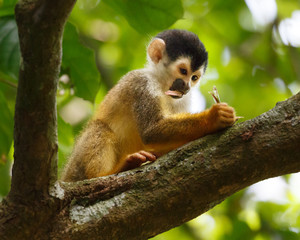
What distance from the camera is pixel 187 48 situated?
5.23m

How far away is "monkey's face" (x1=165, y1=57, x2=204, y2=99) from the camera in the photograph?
16.3 ft

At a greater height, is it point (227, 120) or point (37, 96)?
point (37, 96)

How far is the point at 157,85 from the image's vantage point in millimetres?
5051

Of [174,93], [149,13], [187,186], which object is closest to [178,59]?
[174,93]

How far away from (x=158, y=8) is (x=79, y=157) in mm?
1678

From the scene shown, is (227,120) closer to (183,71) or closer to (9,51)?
(183,71)

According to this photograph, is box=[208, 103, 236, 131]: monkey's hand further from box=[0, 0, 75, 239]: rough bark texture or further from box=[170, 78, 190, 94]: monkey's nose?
box=[0, 0, 75, 239]: rough bark texture

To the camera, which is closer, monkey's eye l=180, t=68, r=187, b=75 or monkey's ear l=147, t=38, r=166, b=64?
monkey's eye l=180, t=68, r=187, b=75

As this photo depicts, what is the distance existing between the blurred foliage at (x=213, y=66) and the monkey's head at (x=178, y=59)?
0.30m

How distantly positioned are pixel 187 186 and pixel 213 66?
5559 mm

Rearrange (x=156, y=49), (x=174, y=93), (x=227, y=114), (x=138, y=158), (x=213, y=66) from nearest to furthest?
(x=227, y=114), (x=138, y=158), (x=174, y=93), (x=156, y=49), (x=213, y=66)

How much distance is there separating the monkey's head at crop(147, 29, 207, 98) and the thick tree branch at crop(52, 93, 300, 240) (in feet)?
6.71

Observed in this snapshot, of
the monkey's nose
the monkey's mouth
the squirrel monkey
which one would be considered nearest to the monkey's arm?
the squirrel monkey

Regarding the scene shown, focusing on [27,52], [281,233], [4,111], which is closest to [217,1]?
[281,233]
